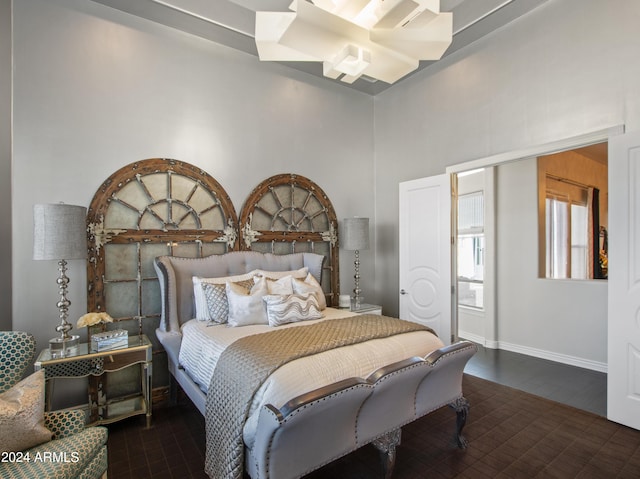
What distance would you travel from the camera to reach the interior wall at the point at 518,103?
2787mm

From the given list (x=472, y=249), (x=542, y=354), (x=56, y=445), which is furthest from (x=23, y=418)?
(x=472, y=249)

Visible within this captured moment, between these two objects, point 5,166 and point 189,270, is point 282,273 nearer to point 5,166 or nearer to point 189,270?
point 189,270

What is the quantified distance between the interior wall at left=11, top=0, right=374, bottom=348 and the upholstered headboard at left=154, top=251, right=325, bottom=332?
648 millimetres

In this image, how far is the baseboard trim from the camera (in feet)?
13.0

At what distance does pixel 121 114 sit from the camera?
313cm

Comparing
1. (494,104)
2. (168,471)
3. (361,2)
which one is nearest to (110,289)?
(168,471)

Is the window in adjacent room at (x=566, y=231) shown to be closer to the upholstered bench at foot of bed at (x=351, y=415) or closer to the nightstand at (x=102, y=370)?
the upholstered bench at foot of bed at (x=351, y=415)

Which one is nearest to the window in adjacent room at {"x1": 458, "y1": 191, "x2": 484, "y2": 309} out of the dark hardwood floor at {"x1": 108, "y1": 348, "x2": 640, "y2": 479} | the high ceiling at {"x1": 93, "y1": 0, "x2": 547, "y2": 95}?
the dark hardwood floor at {"x1": 108, "y1": 348, "x2": 640, "y2": 479}

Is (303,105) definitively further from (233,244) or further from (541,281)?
(541,281)

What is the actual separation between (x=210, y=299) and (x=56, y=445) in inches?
56.8

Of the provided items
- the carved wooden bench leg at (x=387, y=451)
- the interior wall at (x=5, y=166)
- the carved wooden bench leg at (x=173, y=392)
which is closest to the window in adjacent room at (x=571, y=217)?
the carved wooden bench leg at (x=387, y=451)

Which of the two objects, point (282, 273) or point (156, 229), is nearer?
point (156, 229)

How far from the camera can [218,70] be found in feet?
12.0

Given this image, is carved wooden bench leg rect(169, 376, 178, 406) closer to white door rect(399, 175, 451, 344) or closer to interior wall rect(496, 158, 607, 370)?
white door rect(399, 175, 451, 344)
